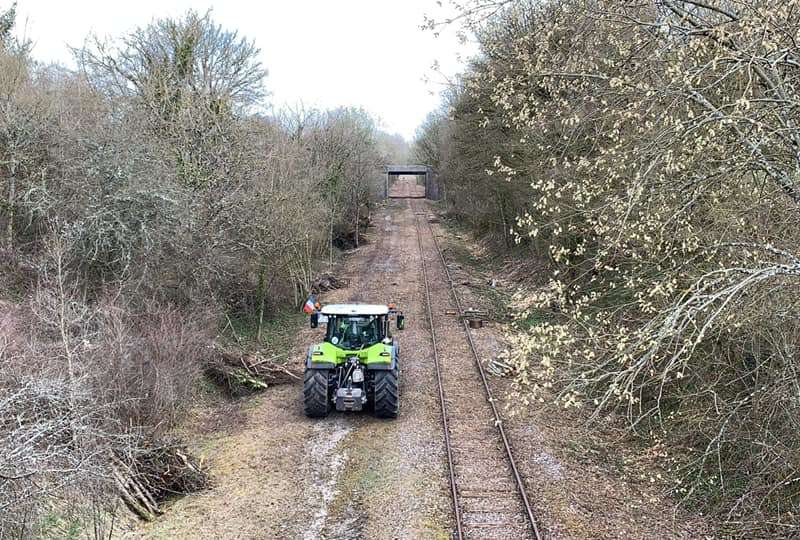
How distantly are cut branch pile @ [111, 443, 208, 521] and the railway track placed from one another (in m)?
4.25

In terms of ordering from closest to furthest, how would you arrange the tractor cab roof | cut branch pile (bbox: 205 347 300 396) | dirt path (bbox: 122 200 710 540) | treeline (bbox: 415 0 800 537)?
treeline (bbox: 415 0 800 537)
dirt path (bbox: 122 200 710 540)
the tractor cab roof
cut branch pile (bbox: 205 347 300 396)

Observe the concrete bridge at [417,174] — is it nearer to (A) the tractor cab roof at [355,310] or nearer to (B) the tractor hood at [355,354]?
(A) the tractor cab roof at [355,310]

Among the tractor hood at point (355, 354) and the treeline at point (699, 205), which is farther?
the tractor hood at point (355, 354)

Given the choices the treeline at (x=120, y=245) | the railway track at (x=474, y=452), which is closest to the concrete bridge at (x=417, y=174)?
the treeline at (x=120, y=245)

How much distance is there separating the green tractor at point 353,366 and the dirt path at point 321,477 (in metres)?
0.44

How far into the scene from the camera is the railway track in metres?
9.41

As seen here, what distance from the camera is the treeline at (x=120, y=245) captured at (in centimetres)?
823

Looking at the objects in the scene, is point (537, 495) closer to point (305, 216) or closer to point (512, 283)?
point (305, 216)

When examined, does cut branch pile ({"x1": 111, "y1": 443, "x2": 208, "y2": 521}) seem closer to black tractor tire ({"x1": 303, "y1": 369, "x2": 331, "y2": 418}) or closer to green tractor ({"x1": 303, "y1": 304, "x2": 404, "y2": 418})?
black tractor tire ({"x1": 303, "y1": 369, "x2": 331, "y2": 418})

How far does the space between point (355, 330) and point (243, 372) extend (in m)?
3.57

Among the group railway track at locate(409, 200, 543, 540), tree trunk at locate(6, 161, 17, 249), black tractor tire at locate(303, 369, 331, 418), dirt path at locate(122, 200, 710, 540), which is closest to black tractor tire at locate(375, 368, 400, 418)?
dirt path at locate(122, 200, 710, 540)

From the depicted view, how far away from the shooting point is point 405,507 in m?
9.95

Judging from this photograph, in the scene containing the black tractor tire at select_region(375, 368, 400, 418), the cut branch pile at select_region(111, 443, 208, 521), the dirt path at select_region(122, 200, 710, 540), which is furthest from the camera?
the black tractor tire at select_region(375, 368, 400, 418)

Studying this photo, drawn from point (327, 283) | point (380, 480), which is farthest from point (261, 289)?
point (380, 480)
